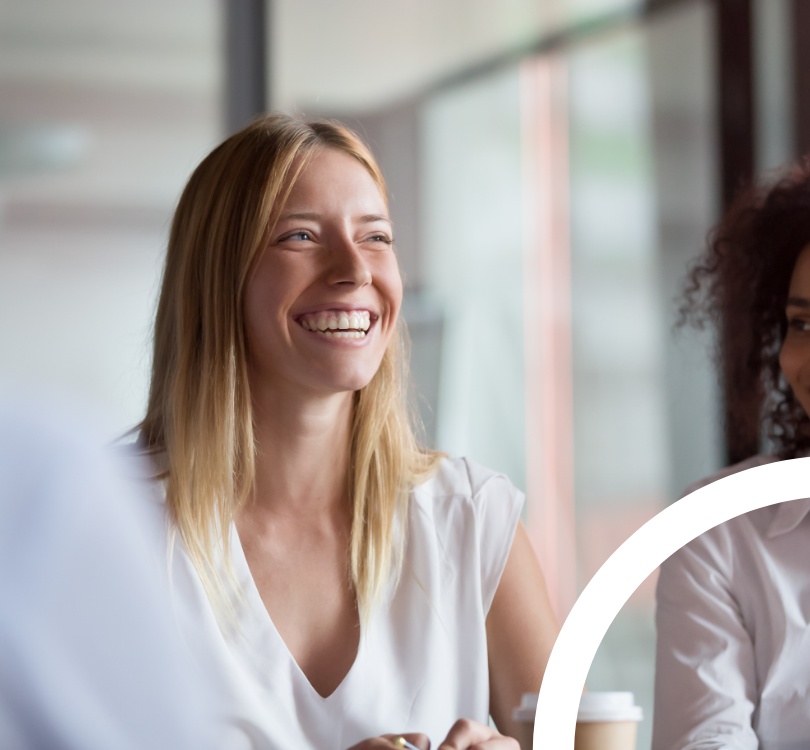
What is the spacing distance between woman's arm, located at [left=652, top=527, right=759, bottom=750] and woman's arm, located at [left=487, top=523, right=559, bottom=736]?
0.11 meters

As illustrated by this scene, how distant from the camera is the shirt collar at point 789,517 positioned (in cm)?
110

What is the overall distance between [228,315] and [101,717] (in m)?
0.78

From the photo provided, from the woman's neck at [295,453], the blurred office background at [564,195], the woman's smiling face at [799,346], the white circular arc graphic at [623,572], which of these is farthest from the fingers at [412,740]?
the blurred office background at [564,195]

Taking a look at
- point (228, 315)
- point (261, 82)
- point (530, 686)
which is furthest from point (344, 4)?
point (530, 686)

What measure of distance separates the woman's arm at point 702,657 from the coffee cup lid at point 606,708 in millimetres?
242

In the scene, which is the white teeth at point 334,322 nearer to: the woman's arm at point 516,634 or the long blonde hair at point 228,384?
the long blonde hair at point 228,384

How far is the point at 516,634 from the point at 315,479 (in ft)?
0.83

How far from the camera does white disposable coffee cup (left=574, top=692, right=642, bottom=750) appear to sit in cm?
75

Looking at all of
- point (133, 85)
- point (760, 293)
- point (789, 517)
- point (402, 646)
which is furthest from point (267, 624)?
point (133, 85)

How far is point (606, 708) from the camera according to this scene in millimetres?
751

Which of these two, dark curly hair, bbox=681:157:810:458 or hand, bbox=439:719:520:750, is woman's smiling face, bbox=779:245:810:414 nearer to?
dark curly hair, bbox=681:157:810:458

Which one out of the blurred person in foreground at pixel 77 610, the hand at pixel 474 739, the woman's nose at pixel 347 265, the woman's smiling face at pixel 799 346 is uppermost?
the woman's nose at pixel 347 265

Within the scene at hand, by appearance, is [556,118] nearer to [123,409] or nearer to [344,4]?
[344,4]

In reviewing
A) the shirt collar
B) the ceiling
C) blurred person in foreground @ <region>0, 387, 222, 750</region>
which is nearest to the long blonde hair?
the shirt collar
